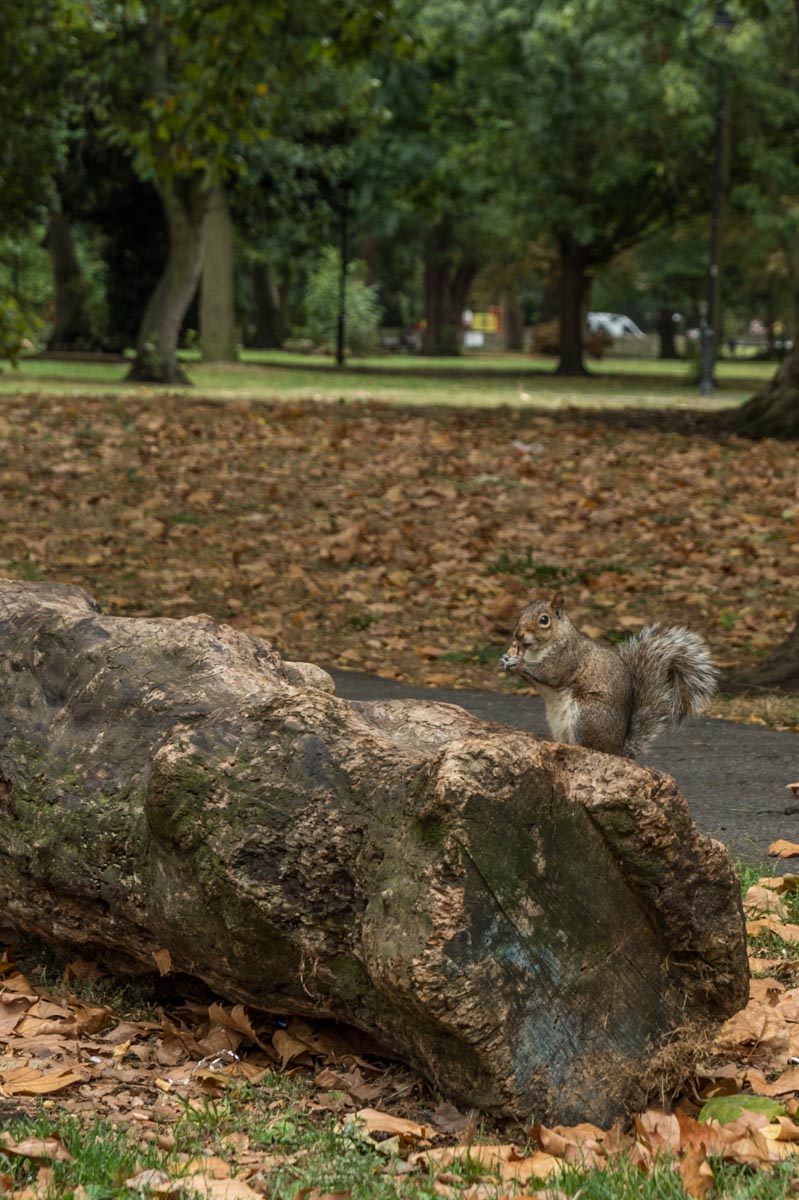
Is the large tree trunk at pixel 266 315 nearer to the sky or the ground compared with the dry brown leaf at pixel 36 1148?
nearer to the sky

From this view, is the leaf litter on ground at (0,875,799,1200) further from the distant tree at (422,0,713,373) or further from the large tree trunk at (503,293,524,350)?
the large tree trunk at (503,293,524,350)

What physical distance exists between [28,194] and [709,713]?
2486 cm

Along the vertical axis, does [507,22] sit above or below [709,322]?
above

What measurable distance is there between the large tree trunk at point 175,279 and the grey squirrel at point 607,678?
22.5m

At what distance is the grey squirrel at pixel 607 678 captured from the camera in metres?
5.55

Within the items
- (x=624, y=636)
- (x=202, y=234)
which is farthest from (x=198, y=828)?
(x=202, y=234)

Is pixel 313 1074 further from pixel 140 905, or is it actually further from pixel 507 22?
pixel 507 22

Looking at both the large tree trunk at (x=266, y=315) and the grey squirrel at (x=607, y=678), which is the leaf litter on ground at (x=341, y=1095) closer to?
the grey squirrel at (x=607, y=678)

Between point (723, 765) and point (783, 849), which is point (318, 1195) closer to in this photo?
point (783, 849)

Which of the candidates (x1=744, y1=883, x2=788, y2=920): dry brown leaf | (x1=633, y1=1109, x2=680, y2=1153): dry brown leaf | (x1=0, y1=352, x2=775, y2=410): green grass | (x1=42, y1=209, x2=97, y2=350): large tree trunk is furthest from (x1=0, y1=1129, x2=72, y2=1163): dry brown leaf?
(x1=42, y1=209, x2=97, y2=350): large tree trunk

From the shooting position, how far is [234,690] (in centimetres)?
486

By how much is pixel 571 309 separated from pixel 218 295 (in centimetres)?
937

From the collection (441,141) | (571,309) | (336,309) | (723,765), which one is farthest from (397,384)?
(723,765)

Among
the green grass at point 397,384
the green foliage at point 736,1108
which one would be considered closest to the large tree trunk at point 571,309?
the green grass at point 397,384
